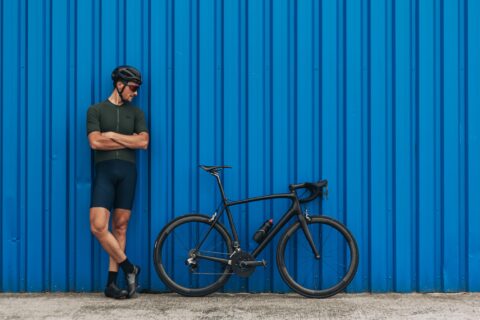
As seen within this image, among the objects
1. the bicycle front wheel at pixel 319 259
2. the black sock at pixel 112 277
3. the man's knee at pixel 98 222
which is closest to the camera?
the man's knee at pixel 98 222

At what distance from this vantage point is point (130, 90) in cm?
636

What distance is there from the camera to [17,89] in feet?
21.7

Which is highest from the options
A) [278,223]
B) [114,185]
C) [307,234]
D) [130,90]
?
[130,90]

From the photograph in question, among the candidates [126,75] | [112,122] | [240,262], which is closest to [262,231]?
[240,262]

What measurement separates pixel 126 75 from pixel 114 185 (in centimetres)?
107

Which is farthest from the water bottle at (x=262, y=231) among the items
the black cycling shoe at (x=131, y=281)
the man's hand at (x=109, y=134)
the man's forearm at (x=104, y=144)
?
the man's hand at (x=109, y=134)

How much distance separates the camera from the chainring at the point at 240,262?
6.27 meters

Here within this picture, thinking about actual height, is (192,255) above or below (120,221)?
below

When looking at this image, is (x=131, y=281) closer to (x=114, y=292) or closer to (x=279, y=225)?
(x=114, y=292)

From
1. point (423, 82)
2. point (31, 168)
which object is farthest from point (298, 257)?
point (31, 168)

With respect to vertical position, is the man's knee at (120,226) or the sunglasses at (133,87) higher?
the sunglasses at (133,87)

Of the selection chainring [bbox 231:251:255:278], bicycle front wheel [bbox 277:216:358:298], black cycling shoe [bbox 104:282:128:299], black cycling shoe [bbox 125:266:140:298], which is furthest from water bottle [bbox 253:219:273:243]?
black cycling shoe [bbox 104:282:128:299]

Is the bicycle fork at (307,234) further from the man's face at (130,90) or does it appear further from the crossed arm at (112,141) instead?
the man's face at (130,90)

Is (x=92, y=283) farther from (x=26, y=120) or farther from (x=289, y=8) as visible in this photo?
(x=289, y=8)
